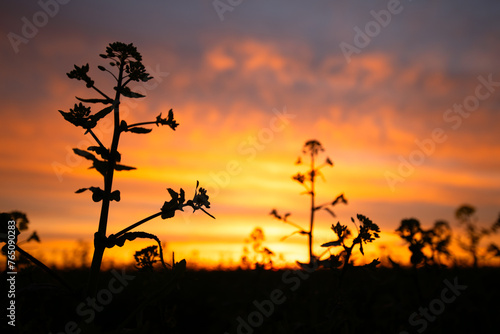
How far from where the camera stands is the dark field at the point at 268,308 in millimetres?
3252

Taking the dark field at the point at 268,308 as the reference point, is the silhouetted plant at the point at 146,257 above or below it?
above

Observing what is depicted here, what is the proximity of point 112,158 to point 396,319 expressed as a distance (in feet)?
14.2

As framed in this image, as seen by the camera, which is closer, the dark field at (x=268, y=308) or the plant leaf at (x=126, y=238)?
the plant leaf at (x=126, y=238)

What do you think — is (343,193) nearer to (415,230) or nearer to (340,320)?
(415,230)

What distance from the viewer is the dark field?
3.25 m

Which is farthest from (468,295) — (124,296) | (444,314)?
(124,296)

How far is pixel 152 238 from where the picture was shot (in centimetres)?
294

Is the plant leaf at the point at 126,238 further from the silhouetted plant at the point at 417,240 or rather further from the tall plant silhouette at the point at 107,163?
the silhouetted plant at the point at 417,240

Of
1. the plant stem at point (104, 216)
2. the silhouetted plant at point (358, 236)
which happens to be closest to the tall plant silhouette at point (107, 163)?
the plant stem at point (104, 216)

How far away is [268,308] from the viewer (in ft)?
18.2

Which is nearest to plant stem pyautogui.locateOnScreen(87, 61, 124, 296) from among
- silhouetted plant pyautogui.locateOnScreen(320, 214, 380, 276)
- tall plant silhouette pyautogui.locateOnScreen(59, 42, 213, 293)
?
tall plant silhouette pyautogui.locateOnScreen(59, 42, 213, 293)

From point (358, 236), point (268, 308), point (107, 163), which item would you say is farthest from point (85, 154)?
point (268, 308)

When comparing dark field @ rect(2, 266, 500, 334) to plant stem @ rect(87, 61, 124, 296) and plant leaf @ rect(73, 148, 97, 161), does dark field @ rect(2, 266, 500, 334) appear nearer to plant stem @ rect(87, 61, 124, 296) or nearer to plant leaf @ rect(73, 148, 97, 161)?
A: plant stem @ rect(87, 61, 124, 296)

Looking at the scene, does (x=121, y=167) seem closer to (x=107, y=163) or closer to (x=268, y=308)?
(x=107, y=163)
